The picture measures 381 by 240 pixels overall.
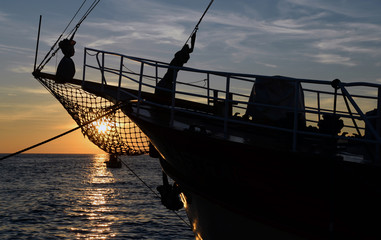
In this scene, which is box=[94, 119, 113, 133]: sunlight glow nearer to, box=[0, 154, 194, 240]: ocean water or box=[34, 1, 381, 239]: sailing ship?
box=[34, 1, 381, 239]: sailing ship

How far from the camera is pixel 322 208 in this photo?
5.88 m

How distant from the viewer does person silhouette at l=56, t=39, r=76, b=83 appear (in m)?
9.70

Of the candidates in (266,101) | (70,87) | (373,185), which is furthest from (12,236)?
(373,185)

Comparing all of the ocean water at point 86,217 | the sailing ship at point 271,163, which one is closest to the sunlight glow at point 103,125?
the sailing ship at point 271,163

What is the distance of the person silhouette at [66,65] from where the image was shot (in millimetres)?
9695

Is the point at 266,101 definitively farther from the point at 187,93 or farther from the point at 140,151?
the point at 140,151

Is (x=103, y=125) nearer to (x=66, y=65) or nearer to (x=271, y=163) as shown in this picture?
(x=66, y=65)

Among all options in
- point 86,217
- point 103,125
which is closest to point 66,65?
point 103,125

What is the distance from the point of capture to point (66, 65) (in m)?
9.77

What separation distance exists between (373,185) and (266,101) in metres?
2.27

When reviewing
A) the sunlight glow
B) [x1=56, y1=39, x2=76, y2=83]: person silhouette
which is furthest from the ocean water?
[x1=56, y1=39, x2=76, y2=83]: person silhouette

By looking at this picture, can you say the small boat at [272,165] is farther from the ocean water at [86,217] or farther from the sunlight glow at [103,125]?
the ocean water at [86,217]

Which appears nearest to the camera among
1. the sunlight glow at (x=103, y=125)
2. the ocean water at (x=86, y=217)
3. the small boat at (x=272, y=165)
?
the small boat at (x=272, y=165)


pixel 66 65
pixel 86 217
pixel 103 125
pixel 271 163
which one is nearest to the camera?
pixel 271 163
